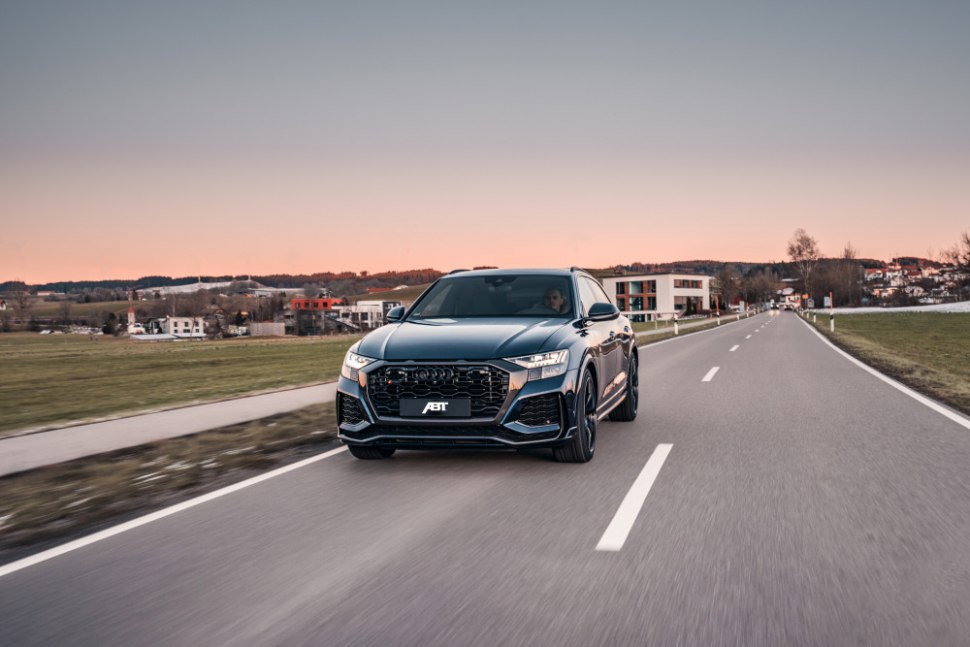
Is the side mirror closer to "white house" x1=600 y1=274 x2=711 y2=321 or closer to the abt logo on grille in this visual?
the abt logo on grille

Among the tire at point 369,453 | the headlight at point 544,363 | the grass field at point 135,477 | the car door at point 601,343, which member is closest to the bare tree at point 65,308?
the grass field at point 135,477

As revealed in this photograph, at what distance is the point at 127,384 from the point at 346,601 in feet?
54.1

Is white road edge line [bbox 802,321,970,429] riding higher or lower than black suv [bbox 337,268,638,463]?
lower

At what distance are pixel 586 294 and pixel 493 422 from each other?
9.24 feet

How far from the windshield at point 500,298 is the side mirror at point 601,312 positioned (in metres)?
0.20

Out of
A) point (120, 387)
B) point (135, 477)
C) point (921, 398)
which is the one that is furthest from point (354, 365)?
point (120, 387)

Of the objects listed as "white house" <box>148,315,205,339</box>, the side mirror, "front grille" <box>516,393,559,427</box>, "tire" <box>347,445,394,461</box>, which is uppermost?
the side mirror

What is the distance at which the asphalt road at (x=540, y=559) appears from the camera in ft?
9.96

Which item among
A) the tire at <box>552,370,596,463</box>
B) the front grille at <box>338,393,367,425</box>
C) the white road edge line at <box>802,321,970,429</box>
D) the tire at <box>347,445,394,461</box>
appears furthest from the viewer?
the white road edge line at <box>802,321,970,429</box>

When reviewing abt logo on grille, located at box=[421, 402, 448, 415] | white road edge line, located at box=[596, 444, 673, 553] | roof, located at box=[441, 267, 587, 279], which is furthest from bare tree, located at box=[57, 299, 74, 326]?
white road edge line, located at box=[596, 444, 673, 553]

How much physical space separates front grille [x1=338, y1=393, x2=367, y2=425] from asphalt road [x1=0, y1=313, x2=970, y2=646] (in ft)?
1.52

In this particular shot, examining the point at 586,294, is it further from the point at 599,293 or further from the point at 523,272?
the point at 599,293

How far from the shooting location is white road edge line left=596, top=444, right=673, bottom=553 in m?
4.17

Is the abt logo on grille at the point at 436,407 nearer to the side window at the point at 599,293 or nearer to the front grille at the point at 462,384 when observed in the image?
the front grille at the point at 462,384
